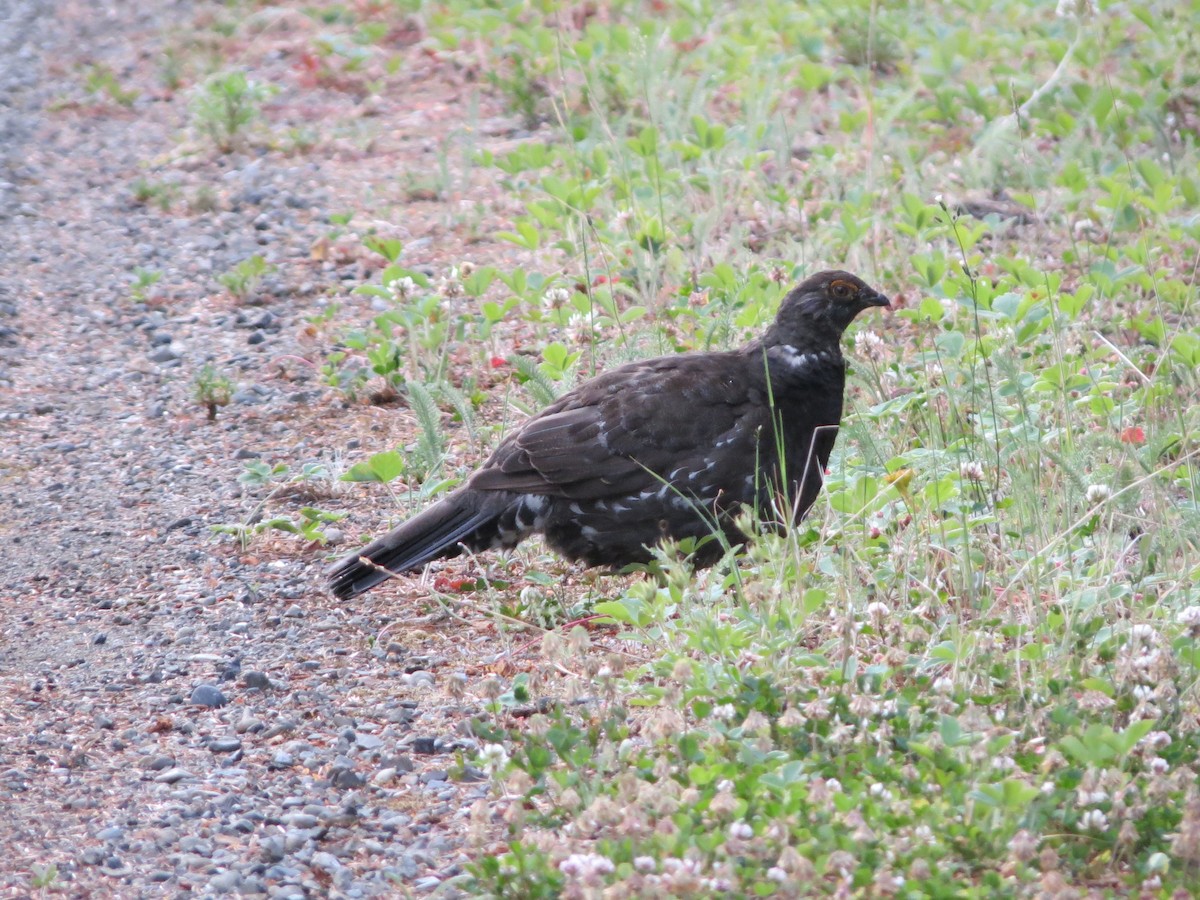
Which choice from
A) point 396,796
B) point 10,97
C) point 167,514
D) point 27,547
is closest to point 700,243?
point 167,514

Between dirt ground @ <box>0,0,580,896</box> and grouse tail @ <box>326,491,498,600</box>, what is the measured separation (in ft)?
0.38

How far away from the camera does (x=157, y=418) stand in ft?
24.1

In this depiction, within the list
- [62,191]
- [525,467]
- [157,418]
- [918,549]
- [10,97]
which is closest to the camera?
[918,549]

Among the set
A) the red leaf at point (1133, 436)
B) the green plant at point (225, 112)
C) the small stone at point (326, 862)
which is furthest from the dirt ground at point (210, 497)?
the red leaf at point (1133, 436)

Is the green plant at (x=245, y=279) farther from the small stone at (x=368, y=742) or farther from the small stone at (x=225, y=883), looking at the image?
the small stone at (x=225, y=883)

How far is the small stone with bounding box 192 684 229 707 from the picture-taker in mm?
4840

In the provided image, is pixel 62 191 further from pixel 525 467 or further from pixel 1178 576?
pixel 1178 576

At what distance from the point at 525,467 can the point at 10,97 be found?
28.0ft

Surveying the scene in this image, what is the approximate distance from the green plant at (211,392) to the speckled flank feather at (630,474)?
2.02m

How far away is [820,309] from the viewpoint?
609cm

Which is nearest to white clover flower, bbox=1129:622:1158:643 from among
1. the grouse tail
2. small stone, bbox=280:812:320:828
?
small stone, bbox=280:812:320:828

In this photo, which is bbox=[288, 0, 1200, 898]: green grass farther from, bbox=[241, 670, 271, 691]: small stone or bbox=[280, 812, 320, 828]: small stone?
bbox=[241, 670, 271, 691]: small stone

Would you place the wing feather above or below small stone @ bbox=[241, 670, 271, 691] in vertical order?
above

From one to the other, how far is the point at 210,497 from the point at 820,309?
2.66 m
